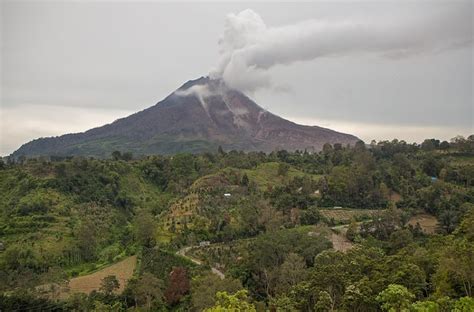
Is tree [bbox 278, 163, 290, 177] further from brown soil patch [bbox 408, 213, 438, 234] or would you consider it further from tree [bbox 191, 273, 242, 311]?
tree [bbox 191, 273, 242, 311]

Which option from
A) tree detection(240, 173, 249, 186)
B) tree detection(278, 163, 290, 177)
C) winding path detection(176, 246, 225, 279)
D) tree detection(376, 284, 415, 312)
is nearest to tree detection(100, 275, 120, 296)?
winding path detection(176, 246, 225, 279)

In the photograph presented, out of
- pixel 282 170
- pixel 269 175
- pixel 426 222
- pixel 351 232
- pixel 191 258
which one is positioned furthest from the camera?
pixel 269 175

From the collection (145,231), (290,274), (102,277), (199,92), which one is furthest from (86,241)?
(199,92)

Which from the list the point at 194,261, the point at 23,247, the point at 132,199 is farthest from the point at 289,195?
the point at 23,247

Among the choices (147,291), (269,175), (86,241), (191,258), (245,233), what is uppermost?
(269,175)

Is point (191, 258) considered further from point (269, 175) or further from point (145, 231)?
point (269, 175)

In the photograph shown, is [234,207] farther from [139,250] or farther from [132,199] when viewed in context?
[132,199]
